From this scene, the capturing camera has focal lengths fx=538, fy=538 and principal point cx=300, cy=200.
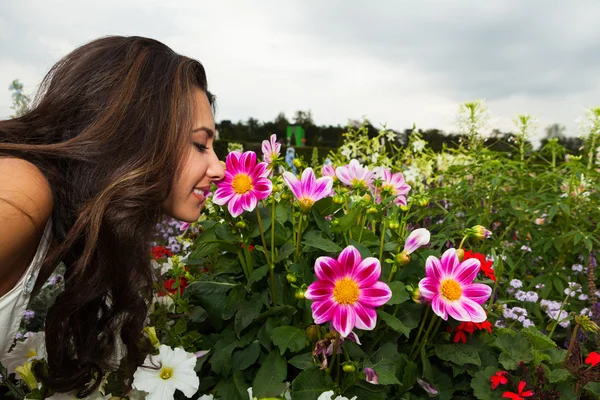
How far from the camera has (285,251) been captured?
126cm

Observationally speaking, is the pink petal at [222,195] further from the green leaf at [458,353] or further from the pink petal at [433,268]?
the green leaf at [458,353]

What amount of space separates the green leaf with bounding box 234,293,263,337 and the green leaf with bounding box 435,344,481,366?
0.45 m

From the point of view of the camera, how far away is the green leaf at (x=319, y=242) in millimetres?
1210

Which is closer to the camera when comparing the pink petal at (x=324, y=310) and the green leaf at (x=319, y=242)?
the pink petal at (x=324, y=310)

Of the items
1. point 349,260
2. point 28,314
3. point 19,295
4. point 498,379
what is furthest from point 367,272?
point 28,314

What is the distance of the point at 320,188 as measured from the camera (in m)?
1.24

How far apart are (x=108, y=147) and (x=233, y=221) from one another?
34 cm

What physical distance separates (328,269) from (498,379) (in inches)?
21.1

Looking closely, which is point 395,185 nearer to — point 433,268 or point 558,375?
point 433,268

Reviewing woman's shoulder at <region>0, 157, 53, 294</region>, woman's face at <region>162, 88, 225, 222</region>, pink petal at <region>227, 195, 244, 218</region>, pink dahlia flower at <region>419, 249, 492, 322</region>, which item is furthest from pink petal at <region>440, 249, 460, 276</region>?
woman's shoulder at <region>0, 157, 53, 294</region>

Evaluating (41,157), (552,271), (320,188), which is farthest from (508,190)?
(41,157)

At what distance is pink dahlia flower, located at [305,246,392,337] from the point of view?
3.54 feet

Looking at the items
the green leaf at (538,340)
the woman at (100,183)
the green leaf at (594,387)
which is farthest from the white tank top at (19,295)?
the green leaf at (594,387)

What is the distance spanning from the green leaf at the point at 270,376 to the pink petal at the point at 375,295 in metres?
0.27
